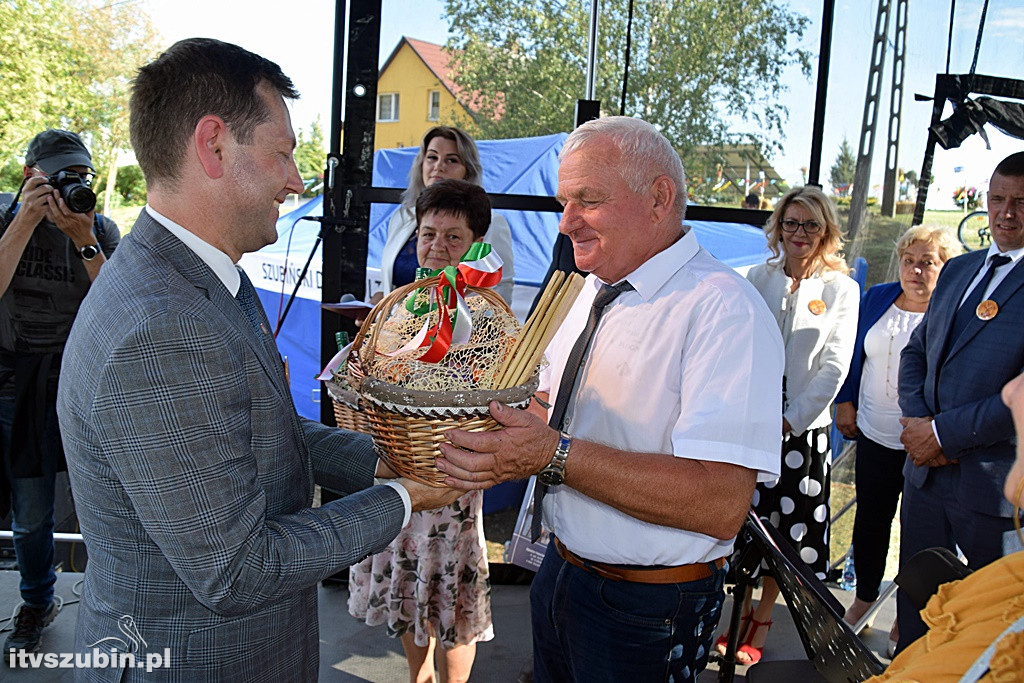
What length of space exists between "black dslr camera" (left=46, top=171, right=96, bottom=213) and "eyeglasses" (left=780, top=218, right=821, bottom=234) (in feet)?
9.78

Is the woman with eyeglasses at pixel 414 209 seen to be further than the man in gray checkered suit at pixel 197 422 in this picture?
Yes

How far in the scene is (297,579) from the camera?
1206 mm

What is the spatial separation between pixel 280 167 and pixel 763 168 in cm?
341

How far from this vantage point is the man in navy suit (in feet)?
7.97

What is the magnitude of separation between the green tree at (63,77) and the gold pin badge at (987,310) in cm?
514

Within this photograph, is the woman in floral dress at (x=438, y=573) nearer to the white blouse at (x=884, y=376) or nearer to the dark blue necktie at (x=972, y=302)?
the dark blue necktie at (x=972, y=302)

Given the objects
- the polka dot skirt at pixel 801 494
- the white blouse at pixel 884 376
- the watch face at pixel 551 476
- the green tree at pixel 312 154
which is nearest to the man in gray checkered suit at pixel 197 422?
the watch face at pixel 551 476

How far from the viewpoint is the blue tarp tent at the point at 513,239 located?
400 centimetres

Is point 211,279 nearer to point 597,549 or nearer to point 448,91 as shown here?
point 597,549

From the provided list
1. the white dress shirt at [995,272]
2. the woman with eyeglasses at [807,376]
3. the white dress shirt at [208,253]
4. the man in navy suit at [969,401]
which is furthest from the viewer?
the woman with eyeglasses at [807,376]

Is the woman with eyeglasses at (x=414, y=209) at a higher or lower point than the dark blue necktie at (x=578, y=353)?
higher

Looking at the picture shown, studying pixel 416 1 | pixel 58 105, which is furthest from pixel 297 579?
pixel 58 105

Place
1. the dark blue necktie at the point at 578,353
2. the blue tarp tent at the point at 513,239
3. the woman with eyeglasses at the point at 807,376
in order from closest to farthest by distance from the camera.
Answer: the dark blue necktie at the point at 578,353 < the woman with eyeglasses at the point at 807,376 < the blue tarp tent at the point at 513,239

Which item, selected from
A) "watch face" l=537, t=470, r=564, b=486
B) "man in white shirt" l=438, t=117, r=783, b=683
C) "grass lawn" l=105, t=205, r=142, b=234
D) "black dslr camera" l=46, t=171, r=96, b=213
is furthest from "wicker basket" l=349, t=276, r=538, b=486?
"grass lawn" l=105, t=205, r=142, b=234
